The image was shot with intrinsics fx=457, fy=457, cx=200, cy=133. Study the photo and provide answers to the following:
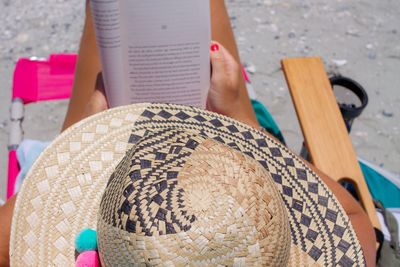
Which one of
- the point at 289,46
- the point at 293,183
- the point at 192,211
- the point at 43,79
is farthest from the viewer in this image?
the point at 289,46

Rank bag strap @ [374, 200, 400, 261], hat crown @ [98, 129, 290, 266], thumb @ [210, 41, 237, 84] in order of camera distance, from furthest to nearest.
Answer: bag strap @ [374, 200, 400, 261], thumb @ [210, 41, 237, 84], hat crown @ [98, 129, 290, 266]

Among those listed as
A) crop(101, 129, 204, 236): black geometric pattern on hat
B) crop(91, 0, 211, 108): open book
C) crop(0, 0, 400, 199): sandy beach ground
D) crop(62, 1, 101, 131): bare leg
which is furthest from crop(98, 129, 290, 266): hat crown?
crop(0, 0, 400, 199): sandy beach ground

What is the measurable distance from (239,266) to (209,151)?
180 millimetres

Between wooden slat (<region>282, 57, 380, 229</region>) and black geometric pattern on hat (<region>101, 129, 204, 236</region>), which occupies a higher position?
black geometric pattern on hat (<region>101, 129, 204, 236</region>)

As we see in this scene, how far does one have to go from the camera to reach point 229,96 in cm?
111

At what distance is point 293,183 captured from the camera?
893mm

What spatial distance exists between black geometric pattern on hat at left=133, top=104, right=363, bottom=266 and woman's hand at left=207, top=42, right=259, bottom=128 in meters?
0.16

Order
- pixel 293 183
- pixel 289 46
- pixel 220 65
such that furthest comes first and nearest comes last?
1. pixel 289 46
2. pixel 220 65
3. pixel 293 183

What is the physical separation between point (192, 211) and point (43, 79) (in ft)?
4.88

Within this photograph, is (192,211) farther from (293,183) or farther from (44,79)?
(44,79)

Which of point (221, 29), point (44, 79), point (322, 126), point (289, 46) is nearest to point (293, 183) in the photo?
point (322, 126)

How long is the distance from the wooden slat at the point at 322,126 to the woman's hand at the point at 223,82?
289mm

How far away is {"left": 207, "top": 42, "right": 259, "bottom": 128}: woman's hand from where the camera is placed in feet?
3.49

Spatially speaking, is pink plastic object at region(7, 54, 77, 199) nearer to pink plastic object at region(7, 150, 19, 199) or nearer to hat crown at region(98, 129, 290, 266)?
pink plastic object at region(7, 150, 19, 199)
